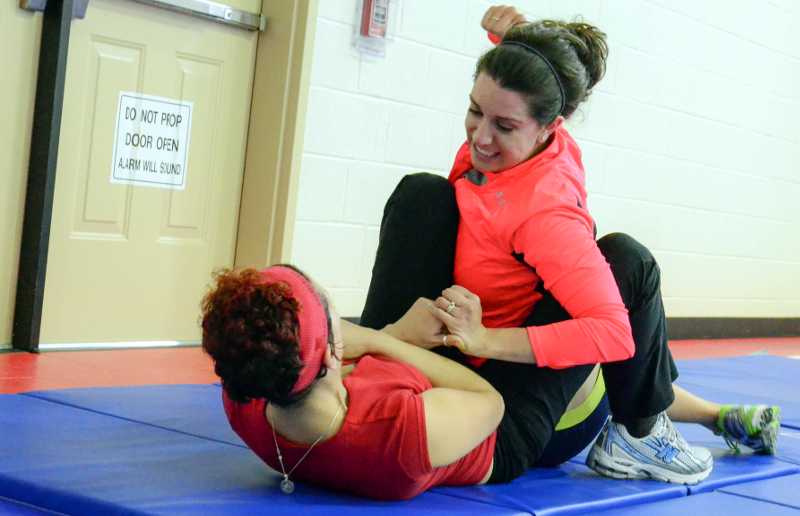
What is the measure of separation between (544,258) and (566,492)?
0.43 meters

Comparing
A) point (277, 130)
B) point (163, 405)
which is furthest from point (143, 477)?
point (277, 130)

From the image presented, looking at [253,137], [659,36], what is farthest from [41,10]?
[659,36]

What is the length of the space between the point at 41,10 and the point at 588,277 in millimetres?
2022

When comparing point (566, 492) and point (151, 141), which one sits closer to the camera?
point (566, 492)

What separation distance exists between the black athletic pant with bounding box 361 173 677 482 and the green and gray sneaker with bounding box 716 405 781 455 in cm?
41

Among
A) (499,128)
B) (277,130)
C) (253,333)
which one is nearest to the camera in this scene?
(253,333)

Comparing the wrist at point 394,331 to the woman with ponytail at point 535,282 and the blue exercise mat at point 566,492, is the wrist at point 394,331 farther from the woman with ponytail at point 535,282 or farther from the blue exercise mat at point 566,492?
the blue exercise mat at point 566,492

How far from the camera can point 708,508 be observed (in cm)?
207

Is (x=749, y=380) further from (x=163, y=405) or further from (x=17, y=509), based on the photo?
(x=17, y=509)

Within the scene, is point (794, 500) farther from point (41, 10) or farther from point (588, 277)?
point (41, 10)

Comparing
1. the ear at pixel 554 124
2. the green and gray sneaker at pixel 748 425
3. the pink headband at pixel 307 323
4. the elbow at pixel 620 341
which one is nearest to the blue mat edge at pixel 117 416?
the pink headband at pixel 307 323

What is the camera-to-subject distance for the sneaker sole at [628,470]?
7.19 ft

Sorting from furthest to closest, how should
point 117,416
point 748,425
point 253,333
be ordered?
point 748,425, point 117,416, point 253,333

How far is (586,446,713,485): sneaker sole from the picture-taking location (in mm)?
2191
